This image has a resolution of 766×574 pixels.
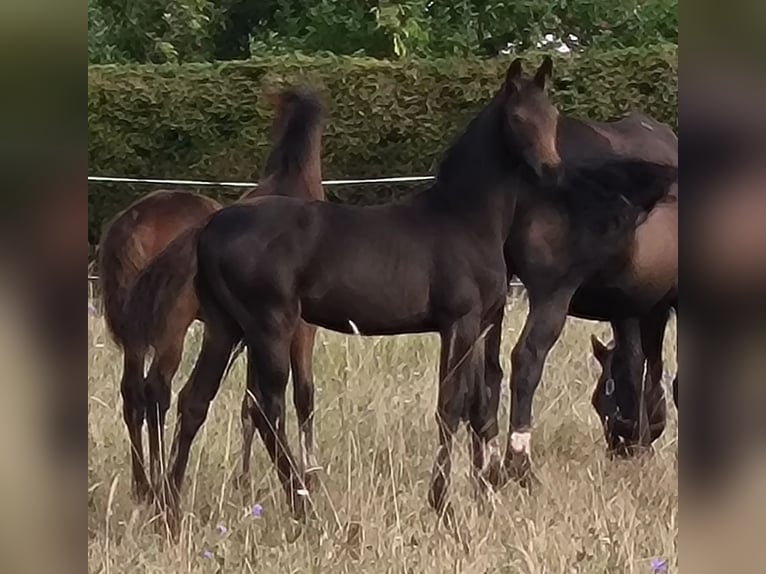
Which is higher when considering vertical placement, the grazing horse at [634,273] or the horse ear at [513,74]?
the horse ear at [513,74]

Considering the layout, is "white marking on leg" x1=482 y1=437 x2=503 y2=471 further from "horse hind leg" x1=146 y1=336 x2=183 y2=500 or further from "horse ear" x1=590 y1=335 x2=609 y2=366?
A: "horse hind leg" x1=146 y1=336 x2=183 y2=500

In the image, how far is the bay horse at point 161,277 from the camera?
2377 mm

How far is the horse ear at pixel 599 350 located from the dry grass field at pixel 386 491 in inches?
0.7

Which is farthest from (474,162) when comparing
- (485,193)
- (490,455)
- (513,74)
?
(490,455)

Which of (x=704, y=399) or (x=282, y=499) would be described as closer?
(x=704, y=399)

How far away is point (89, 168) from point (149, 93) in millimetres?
221

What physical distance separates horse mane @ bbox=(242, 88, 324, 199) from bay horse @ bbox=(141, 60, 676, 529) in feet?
0.12

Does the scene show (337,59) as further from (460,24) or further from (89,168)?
(89,168)

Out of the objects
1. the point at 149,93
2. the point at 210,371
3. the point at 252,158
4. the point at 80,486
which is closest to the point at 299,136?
the point at 252,158

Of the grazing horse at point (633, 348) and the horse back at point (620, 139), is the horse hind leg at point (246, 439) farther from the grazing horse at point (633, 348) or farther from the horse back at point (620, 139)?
the horse back at point (620, 139)

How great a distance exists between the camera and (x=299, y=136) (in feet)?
7.80

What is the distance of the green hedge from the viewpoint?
235 cm

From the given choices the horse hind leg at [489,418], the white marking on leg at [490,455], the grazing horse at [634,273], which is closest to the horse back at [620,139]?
the grazing horse at [634,273]

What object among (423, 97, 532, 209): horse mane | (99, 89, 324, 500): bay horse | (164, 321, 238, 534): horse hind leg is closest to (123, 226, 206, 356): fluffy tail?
(99, 89, 324, 500): bay horse
